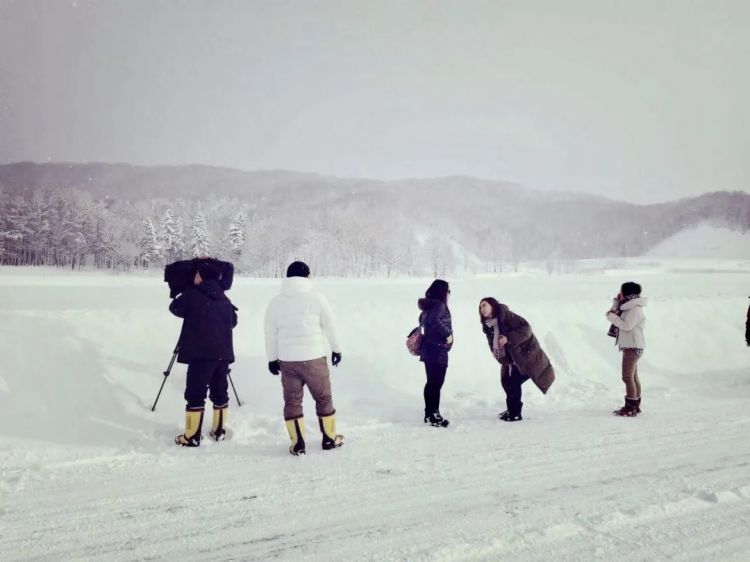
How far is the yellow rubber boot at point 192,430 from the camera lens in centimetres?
470

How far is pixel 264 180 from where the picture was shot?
19188 millimetres

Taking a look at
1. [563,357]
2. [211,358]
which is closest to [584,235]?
[563,357]

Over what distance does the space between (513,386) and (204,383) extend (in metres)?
3.63

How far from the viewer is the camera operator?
4.76 m

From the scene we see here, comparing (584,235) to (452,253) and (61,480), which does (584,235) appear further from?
(61,480)

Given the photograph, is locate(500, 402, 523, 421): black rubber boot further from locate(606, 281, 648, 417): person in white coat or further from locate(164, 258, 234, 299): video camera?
locate(164, 258, 234, 299): video camera

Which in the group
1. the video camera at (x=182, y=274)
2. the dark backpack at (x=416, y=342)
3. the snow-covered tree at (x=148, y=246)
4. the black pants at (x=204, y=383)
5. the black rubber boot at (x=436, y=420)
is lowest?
the black rubber boot at (x=436, y=420)

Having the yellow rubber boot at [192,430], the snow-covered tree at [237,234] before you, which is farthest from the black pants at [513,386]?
the snow-covered tree at [237,234]

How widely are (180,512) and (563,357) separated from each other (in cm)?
748

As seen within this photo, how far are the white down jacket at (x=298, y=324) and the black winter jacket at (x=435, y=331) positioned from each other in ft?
4.58

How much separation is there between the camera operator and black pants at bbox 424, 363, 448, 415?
2.32 metres

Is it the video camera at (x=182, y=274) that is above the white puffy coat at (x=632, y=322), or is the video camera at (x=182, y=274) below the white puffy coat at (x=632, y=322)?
above

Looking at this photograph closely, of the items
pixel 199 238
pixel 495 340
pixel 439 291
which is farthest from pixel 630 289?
pixel 199 238

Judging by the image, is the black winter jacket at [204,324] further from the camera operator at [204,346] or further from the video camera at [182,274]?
the video camera at [182,274]
